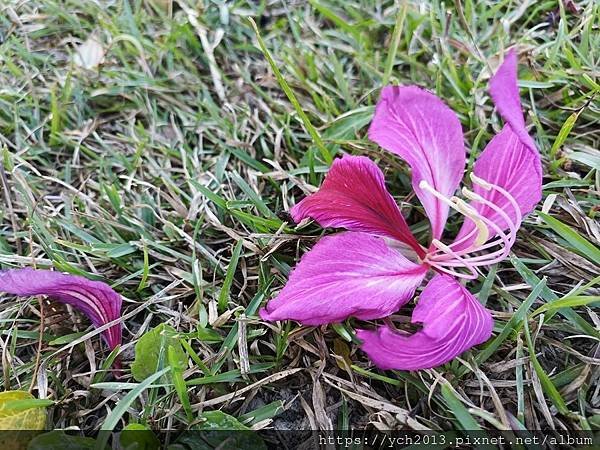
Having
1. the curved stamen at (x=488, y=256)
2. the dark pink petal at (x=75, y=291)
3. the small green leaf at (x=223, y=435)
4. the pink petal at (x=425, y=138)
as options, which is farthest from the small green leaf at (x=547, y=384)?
the dark pink petal at (x=75, y=291)

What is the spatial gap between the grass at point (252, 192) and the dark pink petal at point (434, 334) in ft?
0.34

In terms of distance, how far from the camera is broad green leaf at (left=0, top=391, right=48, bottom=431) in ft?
3.30

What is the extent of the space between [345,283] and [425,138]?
1.16 feet

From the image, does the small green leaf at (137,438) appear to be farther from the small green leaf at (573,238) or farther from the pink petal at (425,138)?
the small green leaf at (573,238)

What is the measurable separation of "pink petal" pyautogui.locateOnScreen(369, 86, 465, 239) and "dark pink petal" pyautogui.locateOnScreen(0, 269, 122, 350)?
586mm

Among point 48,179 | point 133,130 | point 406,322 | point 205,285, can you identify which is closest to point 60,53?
point 133,130

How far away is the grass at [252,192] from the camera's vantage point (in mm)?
1085

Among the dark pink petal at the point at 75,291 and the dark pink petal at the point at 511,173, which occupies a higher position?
the dark pink petal at the point at 511,173

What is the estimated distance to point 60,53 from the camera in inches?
65.1

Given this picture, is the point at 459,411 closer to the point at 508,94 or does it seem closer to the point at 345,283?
Result: the point at 345,283

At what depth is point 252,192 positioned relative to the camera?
1.29 meters

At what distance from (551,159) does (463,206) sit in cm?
42

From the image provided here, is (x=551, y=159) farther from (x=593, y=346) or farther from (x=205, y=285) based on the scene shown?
(x=205, y=285)

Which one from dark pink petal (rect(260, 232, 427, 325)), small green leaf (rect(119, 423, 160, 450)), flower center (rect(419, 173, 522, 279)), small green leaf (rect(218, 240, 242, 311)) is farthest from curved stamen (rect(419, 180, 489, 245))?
small green leaf (rect(119, 423, 160, 450))
